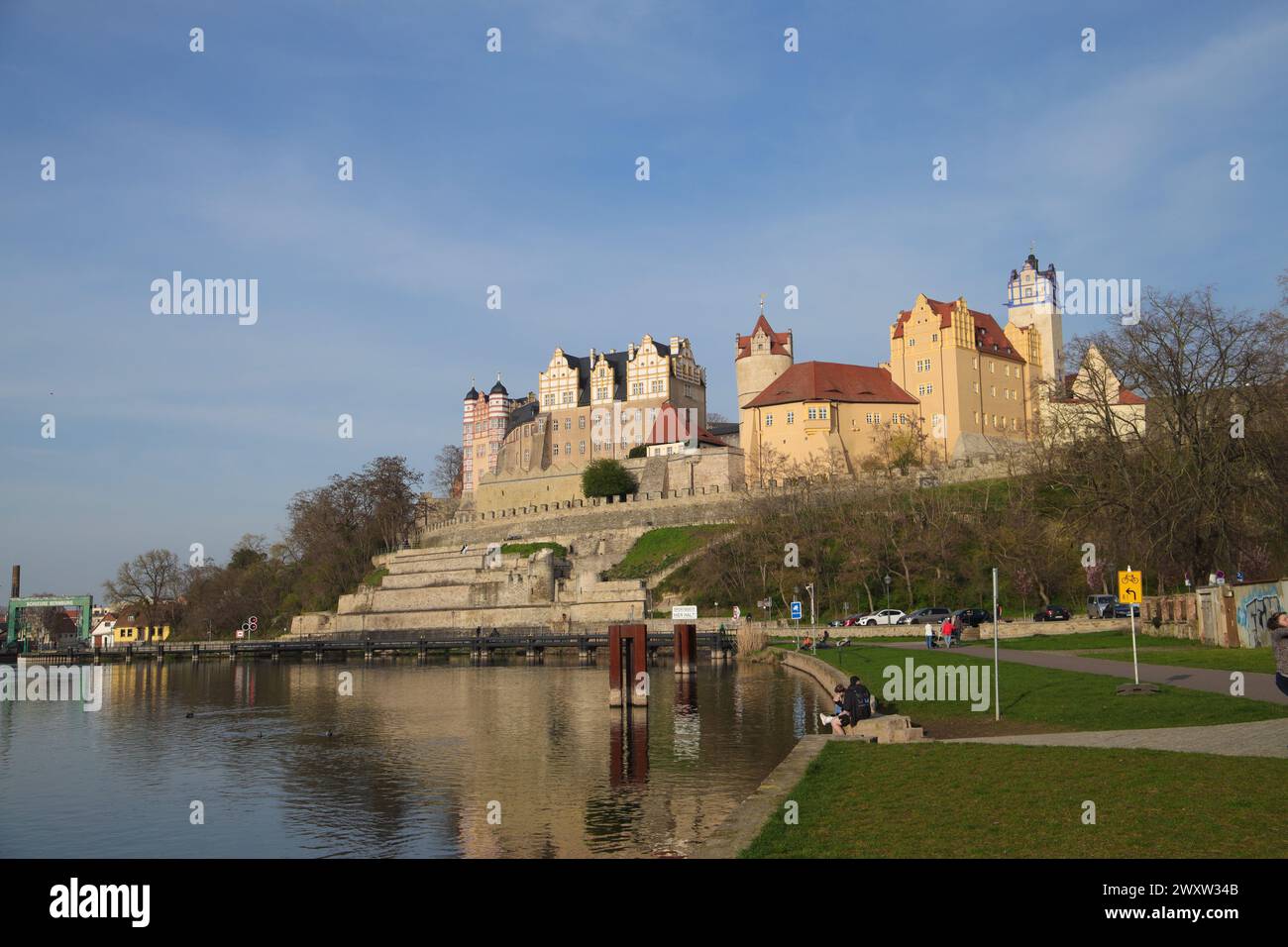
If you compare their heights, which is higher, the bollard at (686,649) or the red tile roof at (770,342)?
the red tile roof at (770,342)

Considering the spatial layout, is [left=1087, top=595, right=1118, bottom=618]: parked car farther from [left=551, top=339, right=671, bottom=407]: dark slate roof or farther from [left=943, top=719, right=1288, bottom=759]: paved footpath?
[left=551, top=339, right=671, bottom=407]: dark slate roof

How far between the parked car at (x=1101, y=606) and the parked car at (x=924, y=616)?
7099 millimetres

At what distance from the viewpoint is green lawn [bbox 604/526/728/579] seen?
268 ft

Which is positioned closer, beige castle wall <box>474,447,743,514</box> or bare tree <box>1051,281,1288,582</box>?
bare tree <box>1051,281,1288,582</box>

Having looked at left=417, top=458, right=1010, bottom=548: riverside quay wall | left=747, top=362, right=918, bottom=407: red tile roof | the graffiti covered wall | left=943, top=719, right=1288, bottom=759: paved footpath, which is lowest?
left=943, top=719, right=1288, bottom=759: paved footpath

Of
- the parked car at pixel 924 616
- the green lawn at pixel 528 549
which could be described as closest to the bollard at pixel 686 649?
the parked car at pixel 924 616

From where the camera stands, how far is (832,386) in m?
93.1

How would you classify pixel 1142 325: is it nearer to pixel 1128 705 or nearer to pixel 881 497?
pixel 1128 705

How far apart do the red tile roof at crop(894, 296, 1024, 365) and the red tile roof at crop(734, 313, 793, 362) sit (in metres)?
12.2

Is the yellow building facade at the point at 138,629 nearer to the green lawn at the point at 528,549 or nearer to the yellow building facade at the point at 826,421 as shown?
the green lawn at the point at 528,549

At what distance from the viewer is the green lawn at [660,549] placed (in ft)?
268

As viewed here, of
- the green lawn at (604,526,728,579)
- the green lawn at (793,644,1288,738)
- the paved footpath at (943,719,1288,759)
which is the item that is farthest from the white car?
the paved footpath at (943,719,1288,759)

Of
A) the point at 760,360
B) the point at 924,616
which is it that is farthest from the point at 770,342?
the point at 924,616
